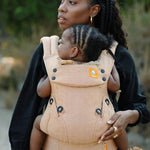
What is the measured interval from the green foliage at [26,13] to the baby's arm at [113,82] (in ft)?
21.4

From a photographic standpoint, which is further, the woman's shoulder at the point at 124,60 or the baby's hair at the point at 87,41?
the woman's shoulder at the point at 124,60

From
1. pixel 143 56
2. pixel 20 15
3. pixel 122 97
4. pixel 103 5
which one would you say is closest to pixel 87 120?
pixel 122 97

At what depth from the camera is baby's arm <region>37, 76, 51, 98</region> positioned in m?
2.06

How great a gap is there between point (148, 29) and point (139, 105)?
461 centimetres

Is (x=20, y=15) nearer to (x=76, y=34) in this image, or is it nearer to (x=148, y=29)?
(x=148, y=29)

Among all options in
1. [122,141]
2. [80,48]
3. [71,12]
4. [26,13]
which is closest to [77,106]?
[80,48]

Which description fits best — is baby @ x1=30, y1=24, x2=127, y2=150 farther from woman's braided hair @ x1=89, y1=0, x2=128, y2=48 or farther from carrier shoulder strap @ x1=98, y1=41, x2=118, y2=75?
woman's braided hair @ x1=89, y1=0, x2=128, y2=48

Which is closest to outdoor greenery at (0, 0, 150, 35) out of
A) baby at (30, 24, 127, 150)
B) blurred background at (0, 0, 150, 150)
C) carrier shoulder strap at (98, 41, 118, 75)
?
blurred background at (0, 0, 150, 150)

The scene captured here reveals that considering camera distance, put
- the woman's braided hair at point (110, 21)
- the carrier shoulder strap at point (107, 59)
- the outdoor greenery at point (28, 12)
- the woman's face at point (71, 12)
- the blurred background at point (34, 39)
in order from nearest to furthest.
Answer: the carrier shoulder strap at point (107, 59), the woman's face at point (71, 12), the woman's braided hair at point (110, 21), the blurred background at point (34, 39), the outdoor greenery at point (28, 12)

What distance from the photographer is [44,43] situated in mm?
2199

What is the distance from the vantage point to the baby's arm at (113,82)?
210 cm

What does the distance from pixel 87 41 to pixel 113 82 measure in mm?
307

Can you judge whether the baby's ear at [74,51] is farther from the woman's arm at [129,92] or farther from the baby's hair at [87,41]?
the woman's arm at [129,92]

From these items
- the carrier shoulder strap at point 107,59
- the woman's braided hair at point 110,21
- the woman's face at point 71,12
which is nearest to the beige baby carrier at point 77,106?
the carrier shoulder strap at point 107,59
